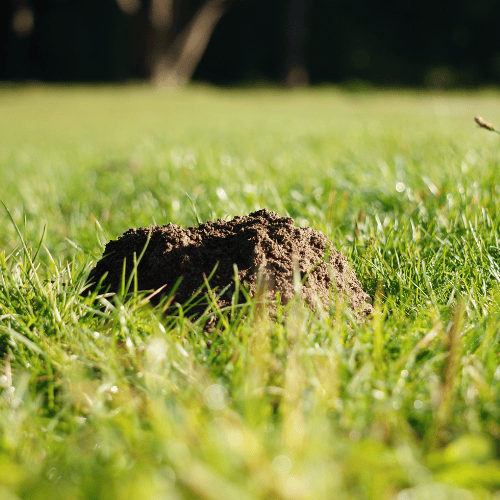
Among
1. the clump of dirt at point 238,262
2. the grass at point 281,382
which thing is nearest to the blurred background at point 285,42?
the grass at point 281,382

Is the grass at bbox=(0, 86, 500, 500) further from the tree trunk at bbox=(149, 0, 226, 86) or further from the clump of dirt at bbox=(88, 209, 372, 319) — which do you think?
the tree trunk at bbox=(149, 0, 226, 86)

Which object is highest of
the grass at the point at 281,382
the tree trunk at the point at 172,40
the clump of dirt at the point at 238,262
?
the tree trunk at the point at 172,40

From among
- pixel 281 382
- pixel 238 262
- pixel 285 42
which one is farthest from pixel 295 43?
pixel 281 382

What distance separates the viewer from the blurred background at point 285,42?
924 inches

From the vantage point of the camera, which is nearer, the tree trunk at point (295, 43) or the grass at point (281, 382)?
the grass at point (281, 382)

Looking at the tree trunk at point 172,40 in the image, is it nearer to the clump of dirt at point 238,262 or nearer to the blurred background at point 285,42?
the blurred background at point 285,42

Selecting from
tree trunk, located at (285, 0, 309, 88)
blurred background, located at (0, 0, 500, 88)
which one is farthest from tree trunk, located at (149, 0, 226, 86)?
tree trunk, located at (285, 0, 309, 88)

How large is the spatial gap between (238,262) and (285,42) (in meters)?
24.2

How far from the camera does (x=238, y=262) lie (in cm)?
166

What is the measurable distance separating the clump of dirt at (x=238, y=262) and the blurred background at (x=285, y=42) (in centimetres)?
2205

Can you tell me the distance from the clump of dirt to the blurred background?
2205 cm

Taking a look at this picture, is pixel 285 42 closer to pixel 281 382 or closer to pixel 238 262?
pixel 238 262

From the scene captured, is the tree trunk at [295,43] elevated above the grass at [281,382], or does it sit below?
above

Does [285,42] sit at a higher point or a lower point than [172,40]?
A: higher
